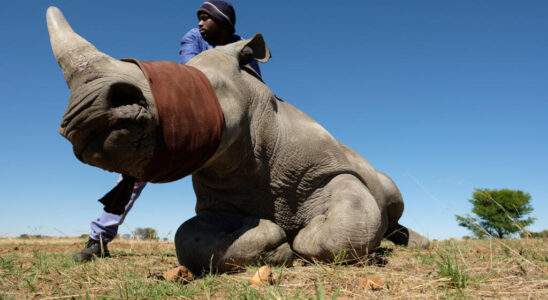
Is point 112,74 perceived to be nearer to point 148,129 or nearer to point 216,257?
point 148,129

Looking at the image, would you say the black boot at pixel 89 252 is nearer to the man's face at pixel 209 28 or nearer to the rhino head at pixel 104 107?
the rhino head at pixel 104 107

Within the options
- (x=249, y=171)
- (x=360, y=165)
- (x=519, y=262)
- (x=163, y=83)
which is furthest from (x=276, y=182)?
(x=519, y=262)

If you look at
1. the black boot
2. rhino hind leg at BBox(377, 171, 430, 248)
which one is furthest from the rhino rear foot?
the black boot

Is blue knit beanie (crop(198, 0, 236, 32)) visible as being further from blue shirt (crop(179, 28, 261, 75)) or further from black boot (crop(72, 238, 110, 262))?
black boot (crop(72, 238, 110, 262))

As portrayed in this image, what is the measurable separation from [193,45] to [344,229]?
219 centimetres

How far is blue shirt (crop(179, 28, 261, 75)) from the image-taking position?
354 cm

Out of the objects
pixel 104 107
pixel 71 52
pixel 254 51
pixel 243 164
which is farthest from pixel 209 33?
pixel 104 107

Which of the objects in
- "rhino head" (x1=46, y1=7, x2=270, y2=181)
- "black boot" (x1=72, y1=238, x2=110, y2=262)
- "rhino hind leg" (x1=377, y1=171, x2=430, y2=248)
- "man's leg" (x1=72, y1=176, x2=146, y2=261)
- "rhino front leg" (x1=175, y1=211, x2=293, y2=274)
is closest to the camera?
"rhino head" (x1=46, y1=7, x2=270, y2=181)

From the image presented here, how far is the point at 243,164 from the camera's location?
→ 264 centimetres

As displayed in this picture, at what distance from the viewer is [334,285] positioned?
1.85 metres

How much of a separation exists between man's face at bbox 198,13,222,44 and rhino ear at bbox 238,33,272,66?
0.81 m

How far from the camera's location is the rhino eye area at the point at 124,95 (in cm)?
182

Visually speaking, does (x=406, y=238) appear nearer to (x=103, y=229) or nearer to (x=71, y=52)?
(x=103, y=229)

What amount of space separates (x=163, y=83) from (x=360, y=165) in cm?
192
